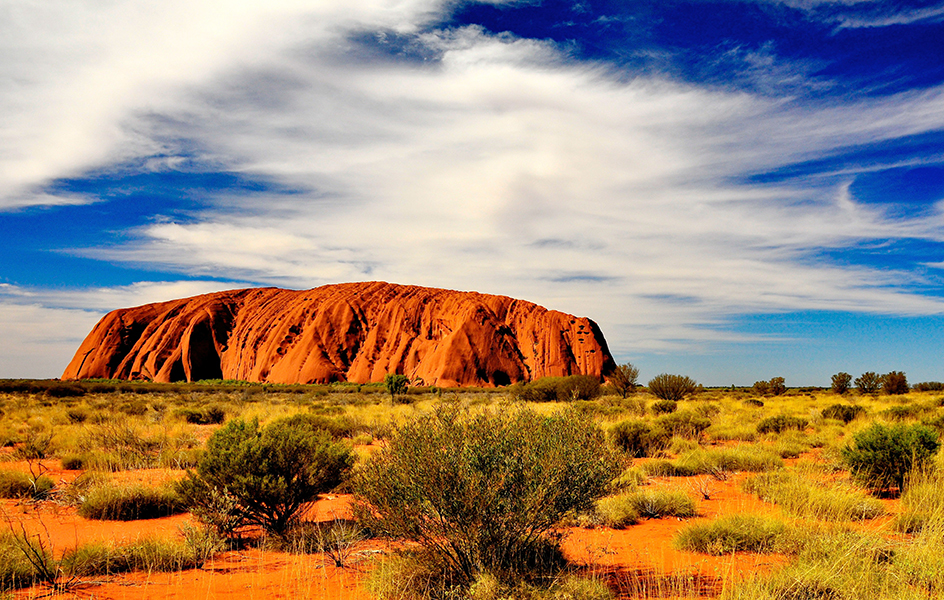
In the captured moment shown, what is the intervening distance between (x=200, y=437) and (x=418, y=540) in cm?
1218

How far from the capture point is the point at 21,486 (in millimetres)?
8188

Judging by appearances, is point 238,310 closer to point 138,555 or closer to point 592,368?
point 592,368

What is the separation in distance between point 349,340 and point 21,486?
58.7 metres

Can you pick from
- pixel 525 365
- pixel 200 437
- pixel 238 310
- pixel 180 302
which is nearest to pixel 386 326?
pixel 525 365

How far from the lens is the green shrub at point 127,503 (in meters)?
7.20

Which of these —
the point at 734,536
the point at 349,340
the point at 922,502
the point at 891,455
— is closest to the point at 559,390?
the point at 891,455

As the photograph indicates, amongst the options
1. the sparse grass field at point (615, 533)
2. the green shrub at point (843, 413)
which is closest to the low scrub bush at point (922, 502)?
the sparse grass field at point (615, 533)

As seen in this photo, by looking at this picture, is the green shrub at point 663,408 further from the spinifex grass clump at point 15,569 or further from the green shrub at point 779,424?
the spinifex grass clump at point 15,569

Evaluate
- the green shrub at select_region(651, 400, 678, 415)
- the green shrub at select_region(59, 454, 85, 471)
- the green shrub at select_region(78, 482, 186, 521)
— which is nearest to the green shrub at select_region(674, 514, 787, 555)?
the green shrub at select_region(78, 482, 186, 521)

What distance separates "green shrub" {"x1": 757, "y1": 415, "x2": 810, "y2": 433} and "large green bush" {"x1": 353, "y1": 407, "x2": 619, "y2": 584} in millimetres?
13293

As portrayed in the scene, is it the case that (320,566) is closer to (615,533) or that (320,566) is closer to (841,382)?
(615,533)

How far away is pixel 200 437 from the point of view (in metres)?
14.0

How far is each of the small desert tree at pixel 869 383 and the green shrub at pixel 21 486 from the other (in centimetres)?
4590

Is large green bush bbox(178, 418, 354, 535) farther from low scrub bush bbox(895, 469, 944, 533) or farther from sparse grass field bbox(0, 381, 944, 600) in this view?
low scrub bush bbox(895, 469, 944, 533)
